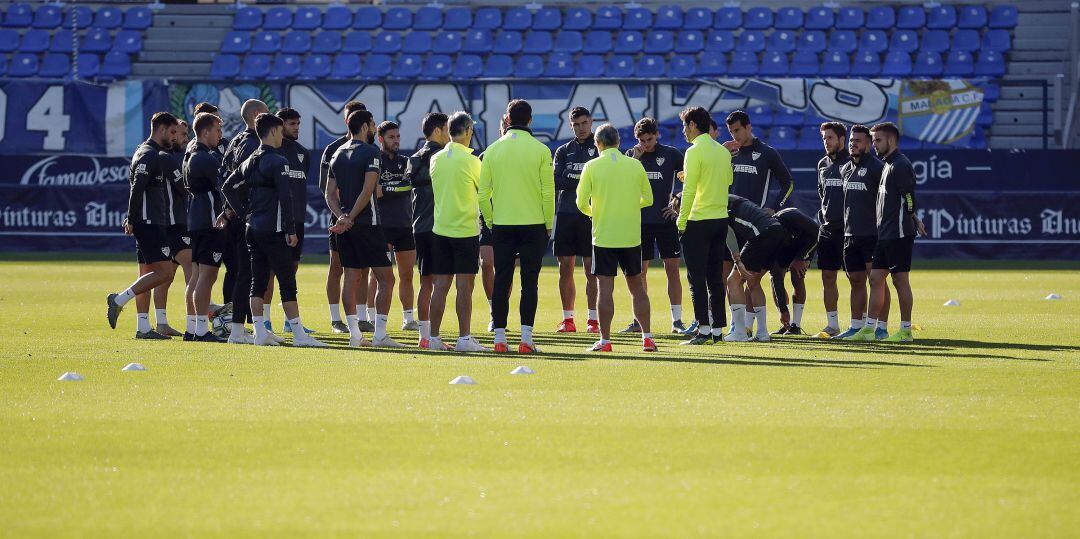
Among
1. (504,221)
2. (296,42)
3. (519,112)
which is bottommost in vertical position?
(504,221)

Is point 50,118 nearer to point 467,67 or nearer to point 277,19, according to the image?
point 277,19

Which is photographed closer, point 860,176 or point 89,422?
point 89,422

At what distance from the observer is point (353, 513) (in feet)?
20.2

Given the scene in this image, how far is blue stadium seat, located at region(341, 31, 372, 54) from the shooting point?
35094 millimetres

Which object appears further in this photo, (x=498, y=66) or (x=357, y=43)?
(x=357, y=43)

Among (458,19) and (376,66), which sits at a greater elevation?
(458,19)

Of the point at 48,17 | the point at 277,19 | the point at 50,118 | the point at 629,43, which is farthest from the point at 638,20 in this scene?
the point at 48,17

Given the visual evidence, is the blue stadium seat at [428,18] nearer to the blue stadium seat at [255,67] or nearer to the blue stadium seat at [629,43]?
the blue stadium seat at [255,67]

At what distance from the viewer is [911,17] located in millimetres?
34375

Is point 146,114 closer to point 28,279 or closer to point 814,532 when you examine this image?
point 28,279

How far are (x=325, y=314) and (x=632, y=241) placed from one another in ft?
18.5

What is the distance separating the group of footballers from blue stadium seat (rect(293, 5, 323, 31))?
22.0m

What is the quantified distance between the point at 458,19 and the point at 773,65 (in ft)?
25.1

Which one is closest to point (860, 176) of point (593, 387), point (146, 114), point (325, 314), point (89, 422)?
point (593, 387)
